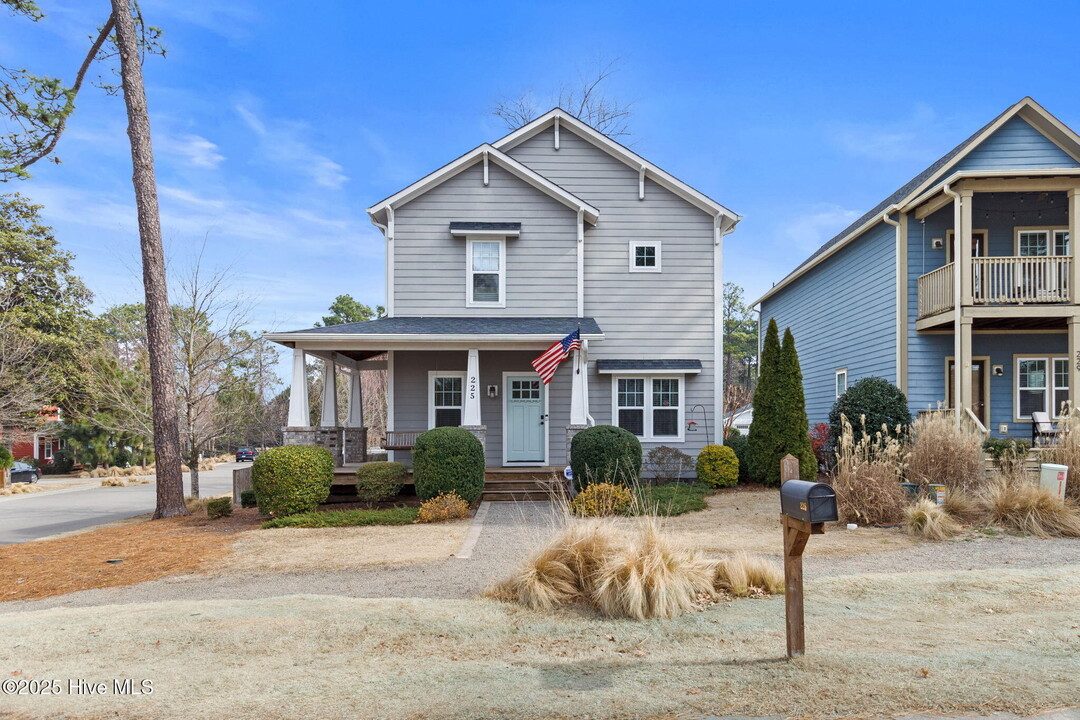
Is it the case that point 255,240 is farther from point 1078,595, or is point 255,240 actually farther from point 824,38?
point 1078,595

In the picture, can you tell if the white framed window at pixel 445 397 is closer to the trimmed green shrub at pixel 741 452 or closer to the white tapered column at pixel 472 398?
the white tapered column at pixel 472 398

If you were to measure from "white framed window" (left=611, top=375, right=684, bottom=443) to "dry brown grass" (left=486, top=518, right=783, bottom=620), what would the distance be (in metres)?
9.09

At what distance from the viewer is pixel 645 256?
51.6 ft

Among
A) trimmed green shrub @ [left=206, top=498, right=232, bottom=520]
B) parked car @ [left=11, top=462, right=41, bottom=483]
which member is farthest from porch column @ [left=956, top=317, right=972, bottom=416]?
parked car @ [left=11, top=462, right=41, bottom=483]

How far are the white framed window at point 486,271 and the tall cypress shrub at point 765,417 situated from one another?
6003 mm

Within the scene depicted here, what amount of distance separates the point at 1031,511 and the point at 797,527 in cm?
709

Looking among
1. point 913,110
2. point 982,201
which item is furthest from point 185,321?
point 913,110

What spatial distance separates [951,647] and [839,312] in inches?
651

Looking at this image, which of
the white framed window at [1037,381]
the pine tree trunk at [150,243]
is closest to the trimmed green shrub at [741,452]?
the white framed window at [1037,381]

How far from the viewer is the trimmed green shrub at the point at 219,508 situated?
12141mm

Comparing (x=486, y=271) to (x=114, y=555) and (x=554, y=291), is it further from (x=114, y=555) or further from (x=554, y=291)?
(x=114, y=555)

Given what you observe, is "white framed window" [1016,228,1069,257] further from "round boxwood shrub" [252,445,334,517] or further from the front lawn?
"round boxwood shrub" [252,445,334,517]

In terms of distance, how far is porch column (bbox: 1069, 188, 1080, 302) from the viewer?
1402 centimetres


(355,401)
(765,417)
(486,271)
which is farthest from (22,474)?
(765,417)
